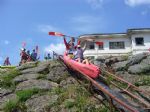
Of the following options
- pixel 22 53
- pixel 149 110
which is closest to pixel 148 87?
pixel 149 110

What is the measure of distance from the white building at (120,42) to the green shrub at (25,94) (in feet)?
116

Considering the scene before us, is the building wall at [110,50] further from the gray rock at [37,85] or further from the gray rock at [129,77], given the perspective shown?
the gray rock at [37,85]

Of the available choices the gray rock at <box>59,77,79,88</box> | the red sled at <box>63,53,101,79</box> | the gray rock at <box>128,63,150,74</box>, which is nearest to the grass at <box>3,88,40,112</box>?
the gray rock at <box>59,77,79,88</box>

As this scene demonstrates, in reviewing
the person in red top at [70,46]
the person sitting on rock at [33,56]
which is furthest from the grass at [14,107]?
the person sitting on rock at [33,56]

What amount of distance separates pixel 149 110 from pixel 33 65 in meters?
10.6

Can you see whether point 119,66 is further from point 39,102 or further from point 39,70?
point 39,102

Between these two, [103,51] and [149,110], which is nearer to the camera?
[149,110]

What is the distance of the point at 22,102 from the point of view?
69.4ft

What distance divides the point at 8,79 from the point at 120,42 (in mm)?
36036

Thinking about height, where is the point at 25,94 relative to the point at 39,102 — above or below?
above

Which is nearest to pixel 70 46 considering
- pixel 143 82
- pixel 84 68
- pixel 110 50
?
pixel 84 68

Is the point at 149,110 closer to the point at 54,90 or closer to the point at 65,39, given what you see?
the point at 54,90

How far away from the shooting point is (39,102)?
68.6 ft

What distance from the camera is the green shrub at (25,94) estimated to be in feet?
70.2
